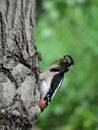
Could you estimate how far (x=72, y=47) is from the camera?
32.7ft

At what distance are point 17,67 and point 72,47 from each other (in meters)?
4.09

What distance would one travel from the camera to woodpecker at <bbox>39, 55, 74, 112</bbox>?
22.2ft

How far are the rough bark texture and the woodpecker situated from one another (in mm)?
574

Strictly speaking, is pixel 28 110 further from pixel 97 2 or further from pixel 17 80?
pixel 97 2

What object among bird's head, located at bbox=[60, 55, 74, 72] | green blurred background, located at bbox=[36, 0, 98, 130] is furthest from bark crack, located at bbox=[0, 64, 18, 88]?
green blurred background, located at bbox=[36, 0, 98, 130]

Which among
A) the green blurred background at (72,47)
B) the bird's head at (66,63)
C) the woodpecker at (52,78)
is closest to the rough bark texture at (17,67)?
the woodpecker at (52,78)

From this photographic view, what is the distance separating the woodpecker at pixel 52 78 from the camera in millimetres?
6763

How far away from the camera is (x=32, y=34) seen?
6.07m

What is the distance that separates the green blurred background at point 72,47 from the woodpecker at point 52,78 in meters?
2.17

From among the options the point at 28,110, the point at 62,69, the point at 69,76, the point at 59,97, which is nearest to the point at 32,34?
the point at 28,110

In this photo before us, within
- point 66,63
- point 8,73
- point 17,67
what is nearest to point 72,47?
point 66,63

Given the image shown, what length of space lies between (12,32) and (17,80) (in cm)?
39

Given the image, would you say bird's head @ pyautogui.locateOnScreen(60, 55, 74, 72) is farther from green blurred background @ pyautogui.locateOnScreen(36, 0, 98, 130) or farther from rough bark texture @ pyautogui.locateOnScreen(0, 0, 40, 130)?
green blurred background @ pyautogui.locateOnScreen(36, 0, 98, 130)

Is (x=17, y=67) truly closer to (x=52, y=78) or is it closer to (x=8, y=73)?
(x=8, y=73)
